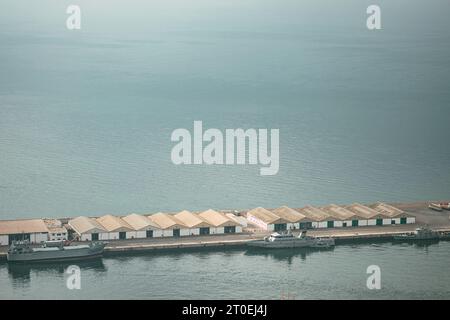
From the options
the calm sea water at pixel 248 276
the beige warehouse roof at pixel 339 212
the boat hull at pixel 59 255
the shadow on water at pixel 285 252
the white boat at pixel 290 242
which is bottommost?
the calm sea water at pixel 248 276

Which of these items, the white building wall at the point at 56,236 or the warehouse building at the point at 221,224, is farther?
the warehouse building at the point at 221,224

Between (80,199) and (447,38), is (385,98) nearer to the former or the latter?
(447,38)

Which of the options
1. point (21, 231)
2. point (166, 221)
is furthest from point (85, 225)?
point (166, 221)

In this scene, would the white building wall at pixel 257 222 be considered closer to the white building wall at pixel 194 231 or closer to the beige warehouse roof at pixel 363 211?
the white building wall at pixel 194 231

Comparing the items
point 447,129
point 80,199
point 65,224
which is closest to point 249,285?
point 65,224

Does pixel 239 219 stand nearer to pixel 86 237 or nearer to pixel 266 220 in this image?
pixel 266 220

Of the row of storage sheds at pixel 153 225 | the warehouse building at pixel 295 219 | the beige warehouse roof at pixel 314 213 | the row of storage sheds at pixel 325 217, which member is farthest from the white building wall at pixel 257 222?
the beige warehouse roof at pixel 314 213

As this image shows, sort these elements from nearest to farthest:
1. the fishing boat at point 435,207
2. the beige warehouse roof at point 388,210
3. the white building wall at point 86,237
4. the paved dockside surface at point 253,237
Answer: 1. the paved dockside surface at point 253,237
2. the white building wall at point 86,237
3. the beige warehouse roof at point 388,210
4. the fishing boat at point 435,207
